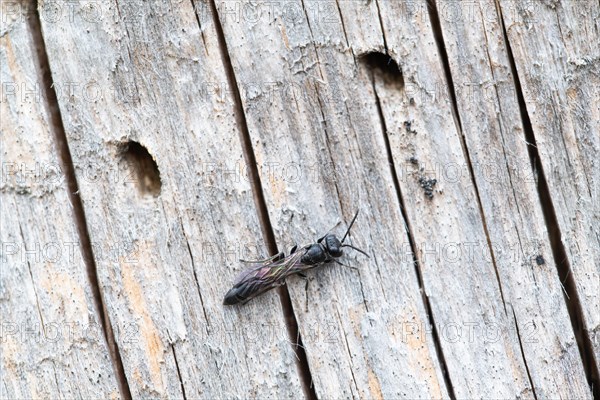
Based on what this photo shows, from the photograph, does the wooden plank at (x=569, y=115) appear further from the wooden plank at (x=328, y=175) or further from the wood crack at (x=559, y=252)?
the wooden plank at (x=328, y=175)

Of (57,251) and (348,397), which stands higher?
(57,251)

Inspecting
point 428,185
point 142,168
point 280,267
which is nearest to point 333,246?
point 280,267

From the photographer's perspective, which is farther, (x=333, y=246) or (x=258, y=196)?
(x=258, y=196)

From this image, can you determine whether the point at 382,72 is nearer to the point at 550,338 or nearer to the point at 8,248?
the point at 550,338

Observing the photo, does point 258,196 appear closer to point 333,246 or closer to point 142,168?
point 333,246

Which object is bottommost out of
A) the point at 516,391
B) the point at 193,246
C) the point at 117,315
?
the point at 516,391

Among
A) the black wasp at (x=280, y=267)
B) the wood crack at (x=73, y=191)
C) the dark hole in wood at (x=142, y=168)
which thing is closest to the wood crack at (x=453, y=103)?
the black wasp at (x=280, y=267)

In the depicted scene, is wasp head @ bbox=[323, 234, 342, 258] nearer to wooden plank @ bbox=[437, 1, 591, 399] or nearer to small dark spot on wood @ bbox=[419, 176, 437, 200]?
small dark spot on wood @ bbox=[419, 176, 437, 200]

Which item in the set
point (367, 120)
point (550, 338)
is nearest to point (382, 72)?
point (367, 120)
